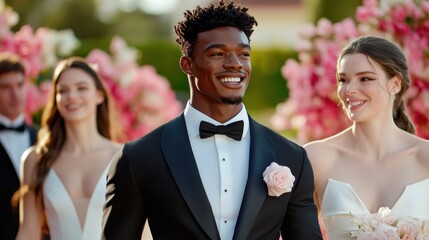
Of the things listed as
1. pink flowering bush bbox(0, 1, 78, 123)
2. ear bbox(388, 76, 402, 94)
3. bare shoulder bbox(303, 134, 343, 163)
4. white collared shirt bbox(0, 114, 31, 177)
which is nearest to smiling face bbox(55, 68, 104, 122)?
white collared shirt bbox(0, 114, 31, 177)

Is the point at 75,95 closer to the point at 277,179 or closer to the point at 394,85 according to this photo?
the point at 394,85

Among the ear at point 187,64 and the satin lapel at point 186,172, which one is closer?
the satin lapel at point 186,172

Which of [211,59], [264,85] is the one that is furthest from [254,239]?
[264,85]

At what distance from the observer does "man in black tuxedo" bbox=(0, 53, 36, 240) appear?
9.12m

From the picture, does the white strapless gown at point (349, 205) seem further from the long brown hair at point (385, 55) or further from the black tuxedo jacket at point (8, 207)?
the black tuxedo jacket at point (8, 207)

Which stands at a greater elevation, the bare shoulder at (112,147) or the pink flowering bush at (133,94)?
the pink flowering bush at (133,94)

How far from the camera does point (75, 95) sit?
826 cm

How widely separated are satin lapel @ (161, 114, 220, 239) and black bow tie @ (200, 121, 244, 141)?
0.38 ft

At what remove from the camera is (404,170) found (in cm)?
690

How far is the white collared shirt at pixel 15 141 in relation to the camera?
9.51m

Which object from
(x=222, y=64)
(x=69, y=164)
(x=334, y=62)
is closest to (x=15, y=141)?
(x=69, y=164)

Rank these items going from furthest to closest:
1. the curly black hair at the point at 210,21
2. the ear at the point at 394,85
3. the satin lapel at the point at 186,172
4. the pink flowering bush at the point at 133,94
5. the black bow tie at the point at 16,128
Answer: the pink flowering bush at the point at 133,94 → the black bow tie at the point at 16,128 → the ear at the point at 394,85 → the curly black hair at the point at 210,21 → the satin lapel at the point at 186,172

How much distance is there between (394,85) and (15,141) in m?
3.90

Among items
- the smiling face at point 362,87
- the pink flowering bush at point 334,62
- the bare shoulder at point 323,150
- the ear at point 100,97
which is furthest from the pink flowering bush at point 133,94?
the smiling face at point 362,87
